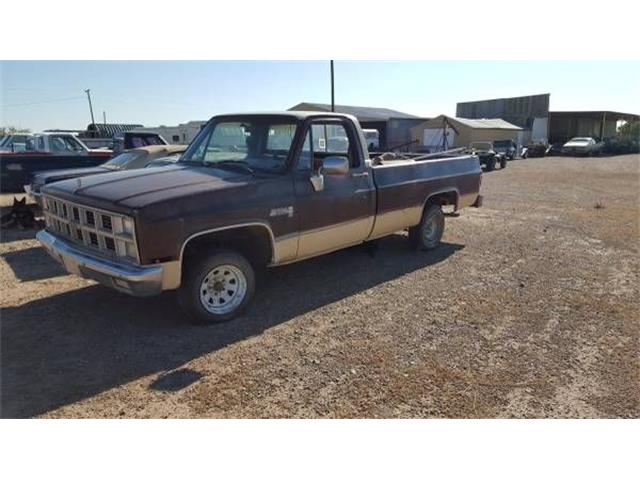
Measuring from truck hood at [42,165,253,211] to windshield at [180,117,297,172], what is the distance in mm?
288

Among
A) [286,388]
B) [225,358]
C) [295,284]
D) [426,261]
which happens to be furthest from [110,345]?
[426,261]

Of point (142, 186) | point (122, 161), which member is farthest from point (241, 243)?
point (122, 161)

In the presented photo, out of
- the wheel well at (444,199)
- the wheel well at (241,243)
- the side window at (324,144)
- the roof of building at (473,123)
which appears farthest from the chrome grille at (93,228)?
the roof of building at (473,123)

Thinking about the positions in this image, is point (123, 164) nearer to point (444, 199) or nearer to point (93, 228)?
point (93, 228)

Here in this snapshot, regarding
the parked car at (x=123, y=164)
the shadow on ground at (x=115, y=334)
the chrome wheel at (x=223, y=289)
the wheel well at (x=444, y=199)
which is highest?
the parked car at (x=123, y=164)

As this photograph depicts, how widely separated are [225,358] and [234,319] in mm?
785

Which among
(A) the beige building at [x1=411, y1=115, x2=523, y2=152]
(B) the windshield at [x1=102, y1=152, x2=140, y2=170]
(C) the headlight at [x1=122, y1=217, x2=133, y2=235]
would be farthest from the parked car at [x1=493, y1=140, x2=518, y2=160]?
(C) the headlight at [x1=122, y1=217, x2=133, y2=235]

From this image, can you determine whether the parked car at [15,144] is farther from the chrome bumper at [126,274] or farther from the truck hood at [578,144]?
the truck hood at [578,144]

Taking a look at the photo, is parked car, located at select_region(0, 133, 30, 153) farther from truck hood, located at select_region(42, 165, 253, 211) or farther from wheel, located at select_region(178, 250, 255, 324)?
wheel, located at select_region(178, 250, 255, 324)

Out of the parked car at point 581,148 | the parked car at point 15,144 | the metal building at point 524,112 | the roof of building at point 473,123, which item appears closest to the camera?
the parked car at point 15,144

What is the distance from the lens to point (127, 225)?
3973 mm

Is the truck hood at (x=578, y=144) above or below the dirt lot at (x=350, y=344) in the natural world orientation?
below

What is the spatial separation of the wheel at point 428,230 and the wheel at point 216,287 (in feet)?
10.7

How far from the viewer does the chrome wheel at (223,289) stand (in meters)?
4.54
